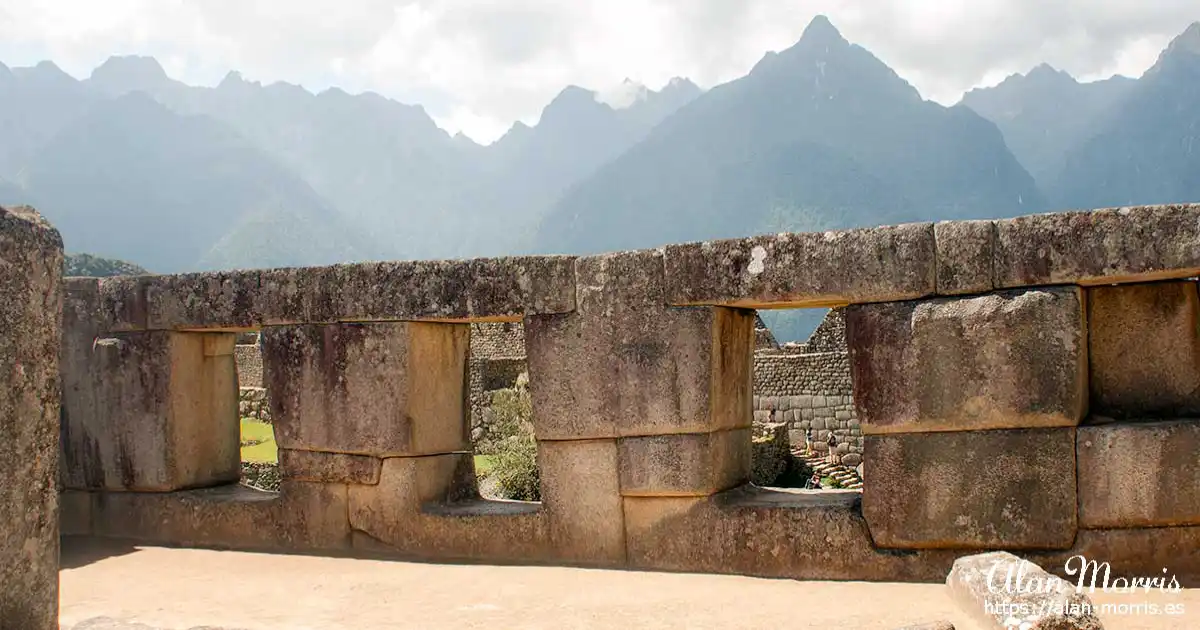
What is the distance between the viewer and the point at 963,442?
5.44m

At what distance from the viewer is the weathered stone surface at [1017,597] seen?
3889mm

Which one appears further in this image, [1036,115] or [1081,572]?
[1036,115]

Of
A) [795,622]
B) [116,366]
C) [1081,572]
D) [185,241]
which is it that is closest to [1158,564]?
[1081,572]

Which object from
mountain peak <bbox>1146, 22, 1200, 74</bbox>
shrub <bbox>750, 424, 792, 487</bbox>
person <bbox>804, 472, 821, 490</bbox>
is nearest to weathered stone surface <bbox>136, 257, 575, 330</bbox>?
shrub <bbox>750, 424, 792, 487</bbox>

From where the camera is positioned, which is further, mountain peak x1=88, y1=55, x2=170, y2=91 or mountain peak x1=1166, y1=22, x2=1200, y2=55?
mountain peak x1=88, y1=55, x2=170, y2=91

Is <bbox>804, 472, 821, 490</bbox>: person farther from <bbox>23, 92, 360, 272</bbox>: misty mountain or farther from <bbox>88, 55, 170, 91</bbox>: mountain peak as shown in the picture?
<bbox>88, 55, 170, 91</bbox>: mountain peak

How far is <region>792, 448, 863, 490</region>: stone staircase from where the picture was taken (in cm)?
1955

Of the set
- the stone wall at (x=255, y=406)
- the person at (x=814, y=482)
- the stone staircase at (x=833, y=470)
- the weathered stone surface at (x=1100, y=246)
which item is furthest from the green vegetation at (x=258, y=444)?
the weathered stone surface at (x=1100, y=246)

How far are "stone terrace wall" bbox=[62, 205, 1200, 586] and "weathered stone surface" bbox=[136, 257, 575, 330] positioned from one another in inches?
0.8

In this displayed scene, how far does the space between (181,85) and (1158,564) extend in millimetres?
184595

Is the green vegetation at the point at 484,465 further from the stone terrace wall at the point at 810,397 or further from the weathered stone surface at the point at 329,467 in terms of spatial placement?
the stone terrace wall at the point at 810,397

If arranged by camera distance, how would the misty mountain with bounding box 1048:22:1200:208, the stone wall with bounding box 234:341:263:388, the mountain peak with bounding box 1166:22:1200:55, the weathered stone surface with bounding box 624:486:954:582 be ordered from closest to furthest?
the weathered stone surface with bounding box 624:486:954:582, the stone wall with bounding box 234:341:263:388, the misty mountain with bounding box 1048:22:1200:208, the mountain peak with bounding box 1166:22:1200:55

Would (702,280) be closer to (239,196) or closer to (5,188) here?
(5,188)

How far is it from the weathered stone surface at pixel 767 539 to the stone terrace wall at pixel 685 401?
2 cm
